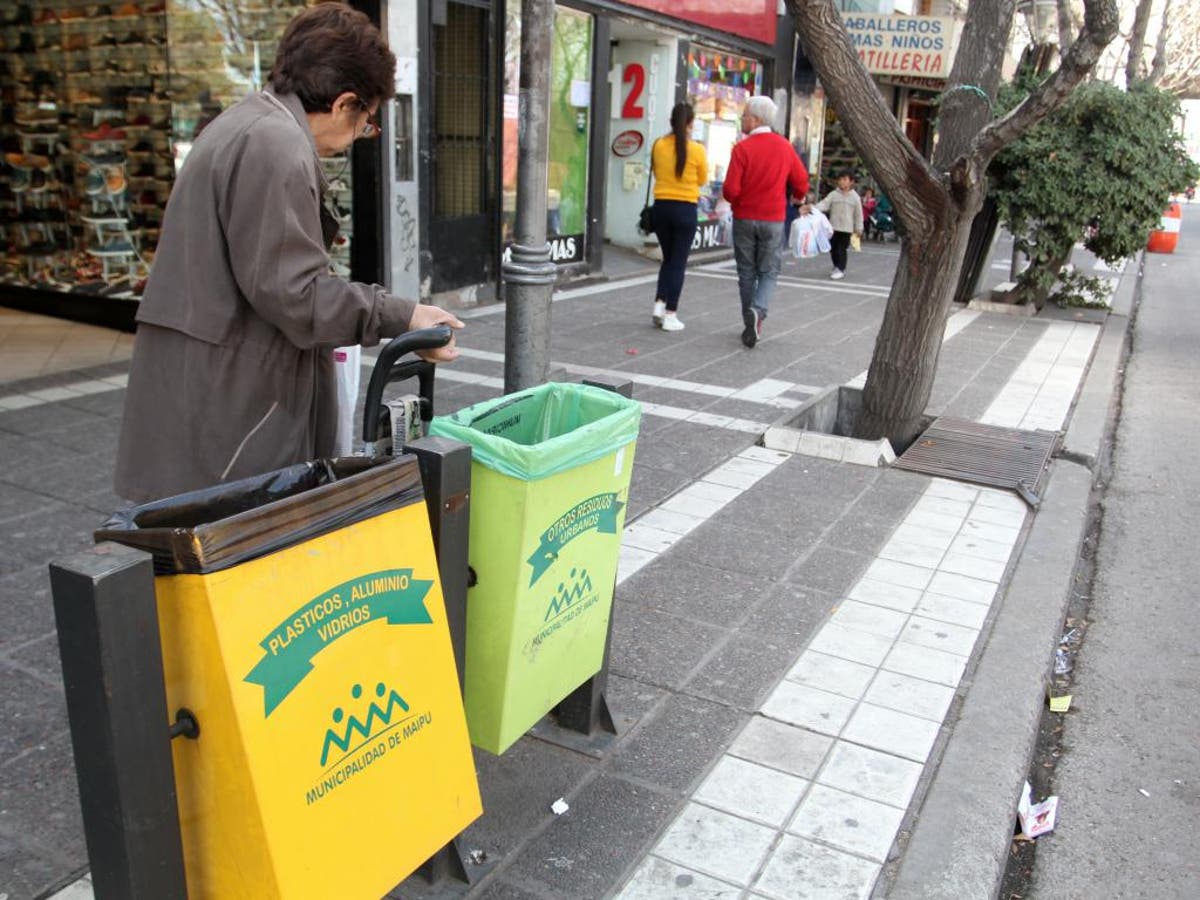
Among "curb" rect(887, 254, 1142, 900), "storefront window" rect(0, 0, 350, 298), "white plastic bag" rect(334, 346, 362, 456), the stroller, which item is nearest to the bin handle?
"white plastic bag" rect(334, 346, 362, 456)

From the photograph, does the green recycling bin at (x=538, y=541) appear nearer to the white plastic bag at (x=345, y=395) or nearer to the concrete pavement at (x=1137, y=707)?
the white plastic bag at (x=345, y=395)

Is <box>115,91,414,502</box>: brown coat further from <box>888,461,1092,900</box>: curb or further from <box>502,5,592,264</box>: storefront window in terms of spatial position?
<box>502,5,592,264</box>: storefront window

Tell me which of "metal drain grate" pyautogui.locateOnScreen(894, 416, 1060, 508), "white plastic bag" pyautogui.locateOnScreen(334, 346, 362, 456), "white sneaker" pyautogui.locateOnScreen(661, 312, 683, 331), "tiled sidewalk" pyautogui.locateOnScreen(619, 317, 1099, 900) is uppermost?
"white plastic bag" pyautogui.locateOnScreen(334, 346, 362, 456)

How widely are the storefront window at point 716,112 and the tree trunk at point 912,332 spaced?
29.3 feet

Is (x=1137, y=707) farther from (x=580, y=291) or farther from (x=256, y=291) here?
(x=580, y=291)

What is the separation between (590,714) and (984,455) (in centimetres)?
391

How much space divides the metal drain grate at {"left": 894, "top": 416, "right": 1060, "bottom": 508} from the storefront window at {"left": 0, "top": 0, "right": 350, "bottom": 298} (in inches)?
197

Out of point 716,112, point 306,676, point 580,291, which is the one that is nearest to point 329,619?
point 306,676

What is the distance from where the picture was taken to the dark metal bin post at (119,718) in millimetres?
1626

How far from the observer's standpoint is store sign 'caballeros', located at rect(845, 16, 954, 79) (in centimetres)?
1728

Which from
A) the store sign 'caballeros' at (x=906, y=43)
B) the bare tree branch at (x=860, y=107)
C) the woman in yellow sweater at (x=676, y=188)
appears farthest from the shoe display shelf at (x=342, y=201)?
the store sign 'caballeros' at (x=906, y=43)

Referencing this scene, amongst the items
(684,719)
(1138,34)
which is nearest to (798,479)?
(684,719)

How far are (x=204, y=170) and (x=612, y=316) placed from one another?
8077mm

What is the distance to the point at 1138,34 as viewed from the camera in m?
12.4
